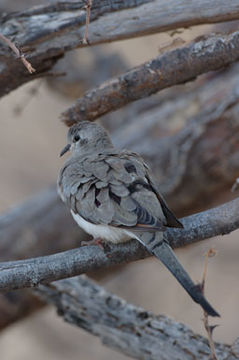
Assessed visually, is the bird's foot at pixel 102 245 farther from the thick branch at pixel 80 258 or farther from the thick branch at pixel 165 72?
the thick branch at pixel 165 72

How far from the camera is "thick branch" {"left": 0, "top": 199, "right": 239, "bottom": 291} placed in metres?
3.13

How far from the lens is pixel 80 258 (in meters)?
3.17

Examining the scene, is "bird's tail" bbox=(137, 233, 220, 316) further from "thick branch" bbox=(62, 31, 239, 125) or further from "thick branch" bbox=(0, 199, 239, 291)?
"thick branch" bbox=(62, 31, 239, 125)

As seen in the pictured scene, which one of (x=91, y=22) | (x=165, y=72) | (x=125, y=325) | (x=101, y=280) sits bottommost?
(x=101, y=280)

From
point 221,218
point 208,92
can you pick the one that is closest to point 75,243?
point 208,92

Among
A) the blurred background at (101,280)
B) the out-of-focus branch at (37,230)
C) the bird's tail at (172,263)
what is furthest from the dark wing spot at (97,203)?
the blurred background at (101,280)

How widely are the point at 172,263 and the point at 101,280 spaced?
341cm

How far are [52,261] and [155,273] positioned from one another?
4078mm

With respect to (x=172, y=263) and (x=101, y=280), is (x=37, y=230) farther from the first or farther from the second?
(x=172, y=263)

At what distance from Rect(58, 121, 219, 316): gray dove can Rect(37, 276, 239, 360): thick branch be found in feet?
2.74

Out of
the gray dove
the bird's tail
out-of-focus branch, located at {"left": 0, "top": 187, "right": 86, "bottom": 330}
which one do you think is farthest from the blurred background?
the bird's tail

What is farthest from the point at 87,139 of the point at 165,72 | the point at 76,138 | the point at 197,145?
the point at 197,145

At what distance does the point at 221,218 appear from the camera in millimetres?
3152

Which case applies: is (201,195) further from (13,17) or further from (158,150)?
(13,17)
